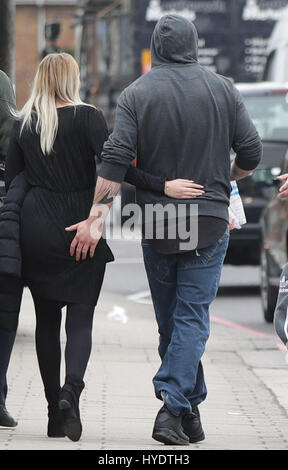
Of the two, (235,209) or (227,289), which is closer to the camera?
(235,209)

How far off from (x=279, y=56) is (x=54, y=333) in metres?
15.6

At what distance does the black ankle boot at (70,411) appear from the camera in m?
5.77

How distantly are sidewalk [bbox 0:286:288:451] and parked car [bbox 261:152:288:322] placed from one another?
0.77m

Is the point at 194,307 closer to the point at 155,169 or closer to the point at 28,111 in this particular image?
the point at 155,169

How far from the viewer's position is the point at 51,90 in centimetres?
603

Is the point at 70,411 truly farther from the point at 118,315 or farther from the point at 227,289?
the point at 227,289

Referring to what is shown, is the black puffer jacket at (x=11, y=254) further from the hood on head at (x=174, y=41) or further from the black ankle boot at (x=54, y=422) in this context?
the hood on head at (x=174, y=41)

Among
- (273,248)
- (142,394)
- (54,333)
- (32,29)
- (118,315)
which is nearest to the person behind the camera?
(54,333)

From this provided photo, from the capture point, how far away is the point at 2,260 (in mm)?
5930

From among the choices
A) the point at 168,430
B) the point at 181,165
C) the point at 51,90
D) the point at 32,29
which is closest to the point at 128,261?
the point at 51,90

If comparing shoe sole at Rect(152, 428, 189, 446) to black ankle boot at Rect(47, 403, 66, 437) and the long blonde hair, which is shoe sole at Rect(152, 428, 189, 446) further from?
the long blonde hair

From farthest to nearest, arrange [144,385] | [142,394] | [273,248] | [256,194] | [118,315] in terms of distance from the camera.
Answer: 1. [256,194]
2. [118,315]
3. [273,248]
4. [144,385]
5. [142,394]
